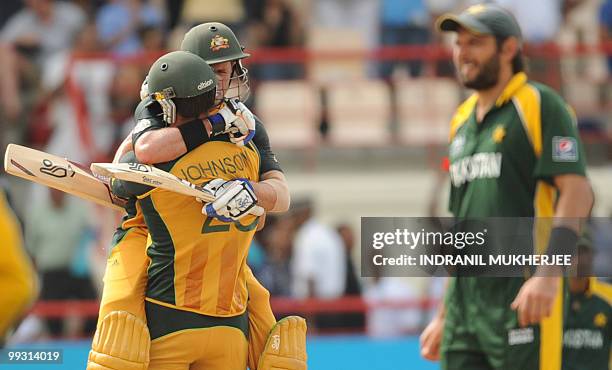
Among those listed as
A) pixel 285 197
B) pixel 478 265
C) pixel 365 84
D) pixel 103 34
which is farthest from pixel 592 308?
pixel 103 34

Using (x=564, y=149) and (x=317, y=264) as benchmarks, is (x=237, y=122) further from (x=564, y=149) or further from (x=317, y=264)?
(x=317, y=264)

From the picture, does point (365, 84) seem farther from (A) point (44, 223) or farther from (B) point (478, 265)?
(B) point (478, 265)

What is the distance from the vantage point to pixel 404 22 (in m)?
13.2

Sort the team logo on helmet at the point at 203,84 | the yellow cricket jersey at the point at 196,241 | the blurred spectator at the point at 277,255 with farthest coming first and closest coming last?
the blurred spectator at the point at 277,255, the yellow cricket jersey at the point at 196,241, the team logo on helmet at the point at 203,84

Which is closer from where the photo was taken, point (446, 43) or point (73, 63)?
point (73, 63)

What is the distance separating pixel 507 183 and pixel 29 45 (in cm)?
768

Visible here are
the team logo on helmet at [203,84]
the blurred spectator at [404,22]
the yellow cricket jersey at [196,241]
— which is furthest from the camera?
the blurred spectator at [404,22]

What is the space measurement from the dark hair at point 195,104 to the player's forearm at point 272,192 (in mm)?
344

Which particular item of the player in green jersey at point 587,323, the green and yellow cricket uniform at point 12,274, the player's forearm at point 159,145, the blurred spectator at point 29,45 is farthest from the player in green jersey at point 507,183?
the blurred spectator at point 29,45

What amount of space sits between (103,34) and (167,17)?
72 centimetres

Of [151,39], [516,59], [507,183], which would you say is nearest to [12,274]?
[507,183]

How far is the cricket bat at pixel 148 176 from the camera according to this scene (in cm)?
473

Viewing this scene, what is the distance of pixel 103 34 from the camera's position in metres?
12.9

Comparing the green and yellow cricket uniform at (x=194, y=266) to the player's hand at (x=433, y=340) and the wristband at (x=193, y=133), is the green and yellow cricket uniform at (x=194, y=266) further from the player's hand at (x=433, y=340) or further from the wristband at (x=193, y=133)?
the player's hand at (x=433, y=340)
